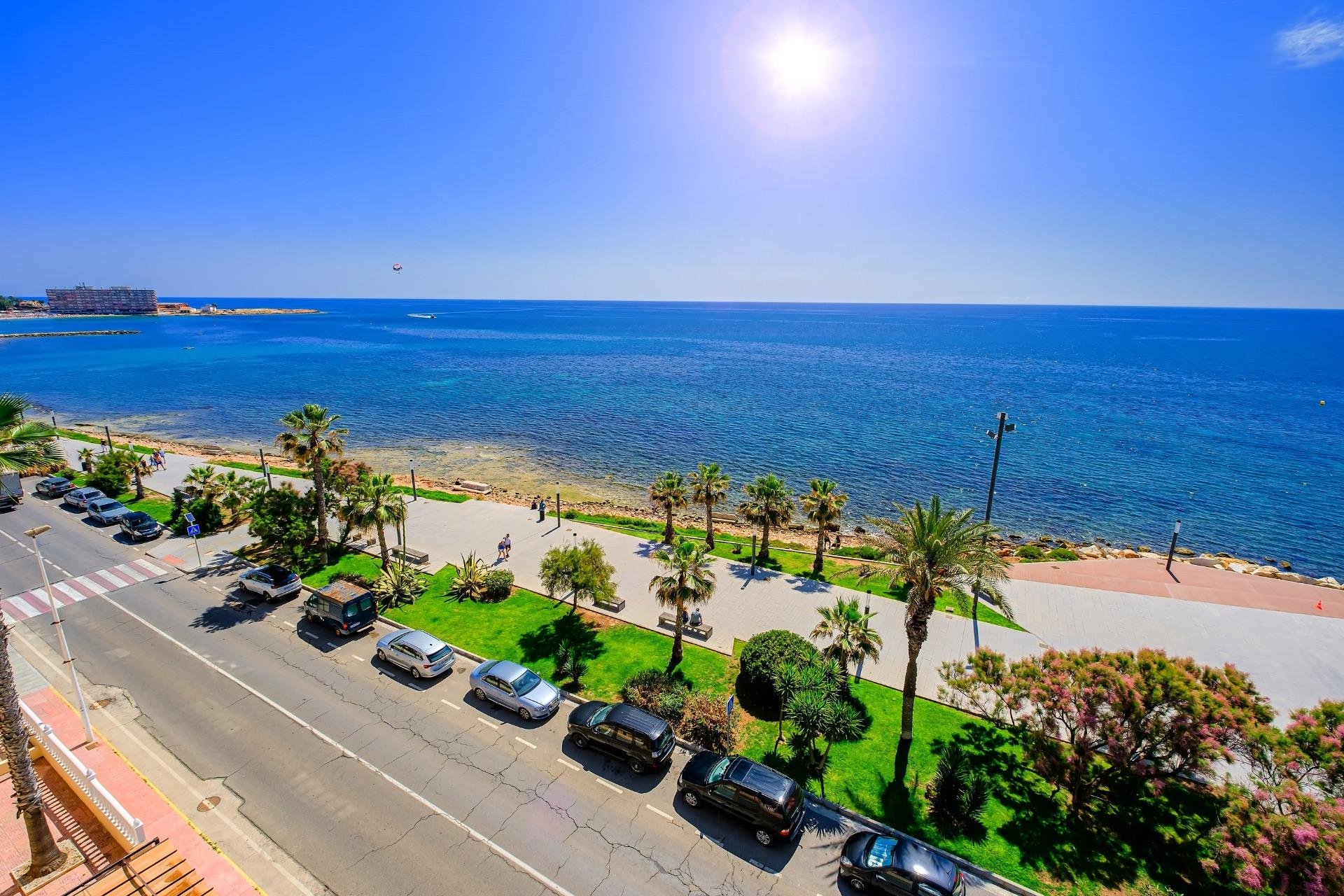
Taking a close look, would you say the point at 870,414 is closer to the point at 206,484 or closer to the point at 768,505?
the point at 768,505

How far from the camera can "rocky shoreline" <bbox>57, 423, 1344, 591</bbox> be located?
35500 mm

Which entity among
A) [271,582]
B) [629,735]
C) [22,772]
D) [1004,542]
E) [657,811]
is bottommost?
[1004,542]

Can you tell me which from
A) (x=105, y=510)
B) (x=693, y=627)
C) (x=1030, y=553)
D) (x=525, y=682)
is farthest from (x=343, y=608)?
(x=1030, y=553)

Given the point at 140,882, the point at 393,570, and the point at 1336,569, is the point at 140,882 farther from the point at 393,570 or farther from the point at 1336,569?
the point at 1336,569

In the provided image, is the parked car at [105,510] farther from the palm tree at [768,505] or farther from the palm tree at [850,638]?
the palm tree at [850,638]

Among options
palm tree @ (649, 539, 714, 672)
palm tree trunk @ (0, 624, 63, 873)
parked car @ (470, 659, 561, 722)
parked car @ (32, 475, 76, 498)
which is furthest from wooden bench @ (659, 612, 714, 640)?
parked car @ (32, 475, 76, 498)

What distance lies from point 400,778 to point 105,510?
105ft

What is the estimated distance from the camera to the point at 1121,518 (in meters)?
46.5

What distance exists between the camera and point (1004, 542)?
42.2 m

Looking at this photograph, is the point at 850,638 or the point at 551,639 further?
the point at 551,639

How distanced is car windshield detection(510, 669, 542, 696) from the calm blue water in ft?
113

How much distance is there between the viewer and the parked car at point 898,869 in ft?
41.6

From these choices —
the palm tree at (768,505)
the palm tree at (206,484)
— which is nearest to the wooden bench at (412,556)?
the palm tree at (206,484)

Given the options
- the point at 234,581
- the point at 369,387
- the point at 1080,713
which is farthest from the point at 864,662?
the point at 369,387
